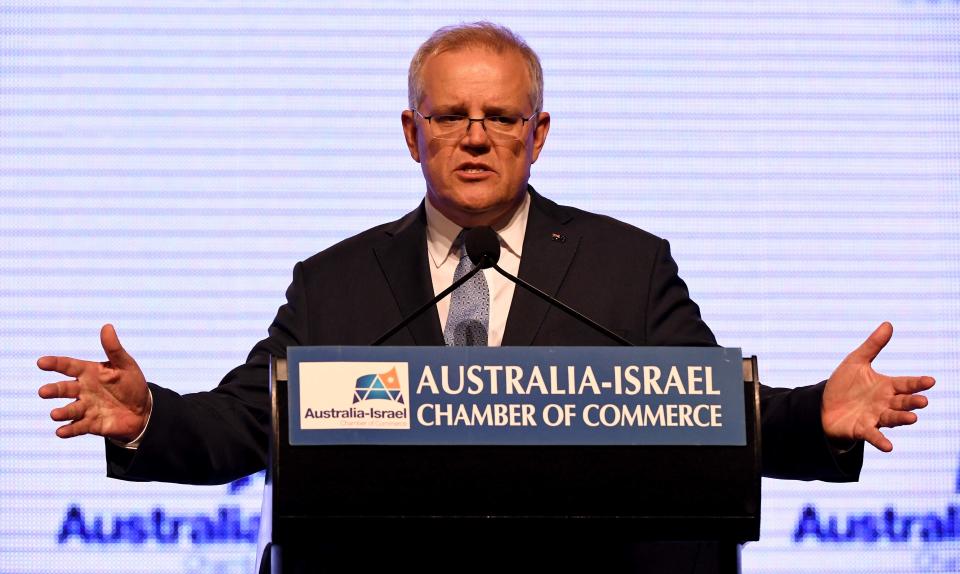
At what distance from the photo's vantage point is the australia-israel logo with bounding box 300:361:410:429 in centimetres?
176

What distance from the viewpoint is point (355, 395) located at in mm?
1765

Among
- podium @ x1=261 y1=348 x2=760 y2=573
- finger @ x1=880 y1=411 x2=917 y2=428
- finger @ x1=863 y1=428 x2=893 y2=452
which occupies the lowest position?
podium @ x1=261 y1=348 x2=760 y2=573

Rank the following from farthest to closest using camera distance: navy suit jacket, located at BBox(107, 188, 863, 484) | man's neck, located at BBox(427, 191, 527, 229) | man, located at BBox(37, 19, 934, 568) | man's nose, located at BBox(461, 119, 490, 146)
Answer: man's neck, located at BBox(427, 191, 527, 229), man's nose, located at BBox(461, 119, 490, 146), man, located at BBox(37, 19, 934, 568), navy suit jacket, located at BBox(107, 188, 863, 484)

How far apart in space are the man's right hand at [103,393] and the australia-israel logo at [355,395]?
326 mm

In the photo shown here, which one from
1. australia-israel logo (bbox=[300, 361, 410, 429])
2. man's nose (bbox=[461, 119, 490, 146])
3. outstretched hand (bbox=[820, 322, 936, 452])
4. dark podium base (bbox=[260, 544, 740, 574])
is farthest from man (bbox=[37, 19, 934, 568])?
australia-israel logo (bbox=[300, 361, 410, 429])

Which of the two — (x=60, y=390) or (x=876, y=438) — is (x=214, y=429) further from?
(x=876, y=438)

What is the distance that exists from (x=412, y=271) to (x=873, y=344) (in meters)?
0.89

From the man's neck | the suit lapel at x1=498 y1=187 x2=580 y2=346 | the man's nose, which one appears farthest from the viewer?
the man's neck

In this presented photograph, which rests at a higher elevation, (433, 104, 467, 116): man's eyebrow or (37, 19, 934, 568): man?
(433, 104, 467, 116): man's eyebrow

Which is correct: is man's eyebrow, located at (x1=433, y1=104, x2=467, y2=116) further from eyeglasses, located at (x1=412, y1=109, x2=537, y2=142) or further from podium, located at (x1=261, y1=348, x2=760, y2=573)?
podium, located at (x1=261, y1=348, x2=760, y2=573)

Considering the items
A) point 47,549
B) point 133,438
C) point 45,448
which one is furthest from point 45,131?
point 133,438

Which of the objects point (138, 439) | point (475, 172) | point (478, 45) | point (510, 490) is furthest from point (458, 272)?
point (510, 490)

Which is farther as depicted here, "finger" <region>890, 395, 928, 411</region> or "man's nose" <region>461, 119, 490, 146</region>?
"man's nose" <region>461, 119, 490, 146</region>

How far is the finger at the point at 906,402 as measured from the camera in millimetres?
1880
